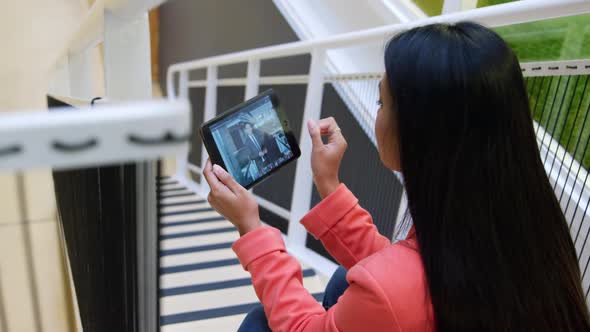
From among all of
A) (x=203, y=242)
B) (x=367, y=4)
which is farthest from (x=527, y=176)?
(x=367, y=4)

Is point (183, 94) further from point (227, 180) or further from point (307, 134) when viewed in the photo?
point (227, 180)

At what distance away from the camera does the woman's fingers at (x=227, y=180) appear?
2.53ft

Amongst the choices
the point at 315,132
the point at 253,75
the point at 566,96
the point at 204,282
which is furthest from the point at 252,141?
the point at 253,75

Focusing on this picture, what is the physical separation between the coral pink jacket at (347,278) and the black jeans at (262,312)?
0.04 m

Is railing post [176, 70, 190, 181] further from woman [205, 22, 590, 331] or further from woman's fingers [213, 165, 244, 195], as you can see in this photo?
woman [205, 22, 590, 331]

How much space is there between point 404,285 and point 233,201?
12.5 inches

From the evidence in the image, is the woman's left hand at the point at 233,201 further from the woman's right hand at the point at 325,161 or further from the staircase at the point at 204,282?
the staircase at the point at 204,282

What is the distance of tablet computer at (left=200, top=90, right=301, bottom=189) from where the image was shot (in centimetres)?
85

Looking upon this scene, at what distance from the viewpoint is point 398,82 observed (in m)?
0.60

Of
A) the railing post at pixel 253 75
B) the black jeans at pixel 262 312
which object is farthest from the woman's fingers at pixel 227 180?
the railing post at pixel 253 75

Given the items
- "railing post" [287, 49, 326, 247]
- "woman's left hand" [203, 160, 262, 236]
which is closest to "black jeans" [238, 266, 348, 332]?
"woman's left hand" [203, 160, 262, 236]

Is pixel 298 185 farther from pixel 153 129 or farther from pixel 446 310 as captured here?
pixel 153 129

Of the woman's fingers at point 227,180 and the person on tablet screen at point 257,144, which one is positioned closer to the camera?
the woman's fingers at point 227,180

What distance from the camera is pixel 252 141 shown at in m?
0.91
